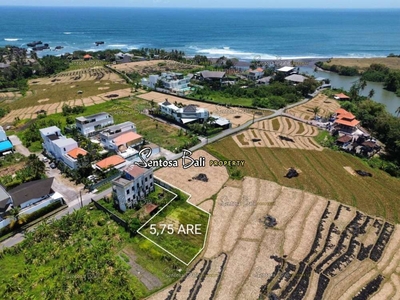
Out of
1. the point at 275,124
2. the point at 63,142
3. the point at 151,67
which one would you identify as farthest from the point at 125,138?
the point at 151,67

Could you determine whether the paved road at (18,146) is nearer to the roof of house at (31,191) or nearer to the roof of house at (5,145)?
the roof of house at (5,145)

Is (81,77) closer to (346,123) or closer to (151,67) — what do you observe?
(151,67)

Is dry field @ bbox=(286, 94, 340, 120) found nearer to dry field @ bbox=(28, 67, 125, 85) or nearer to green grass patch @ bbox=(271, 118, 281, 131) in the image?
green grass patch @ bbox=(271, 118, 281, 131)

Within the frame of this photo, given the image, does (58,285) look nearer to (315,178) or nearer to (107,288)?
(107,288)

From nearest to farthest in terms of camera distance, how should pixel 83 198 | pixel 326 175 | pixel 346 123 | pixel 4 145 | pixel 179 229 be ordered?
pixel 179 229
pixel 83 198
pixel 326 175
pixel 4 145
pixel 346 123

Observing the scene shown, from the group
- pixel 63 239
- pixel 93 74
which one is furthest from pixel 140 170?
pixel 93 74

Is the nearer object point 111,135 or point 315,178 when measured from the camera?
point 315,178
